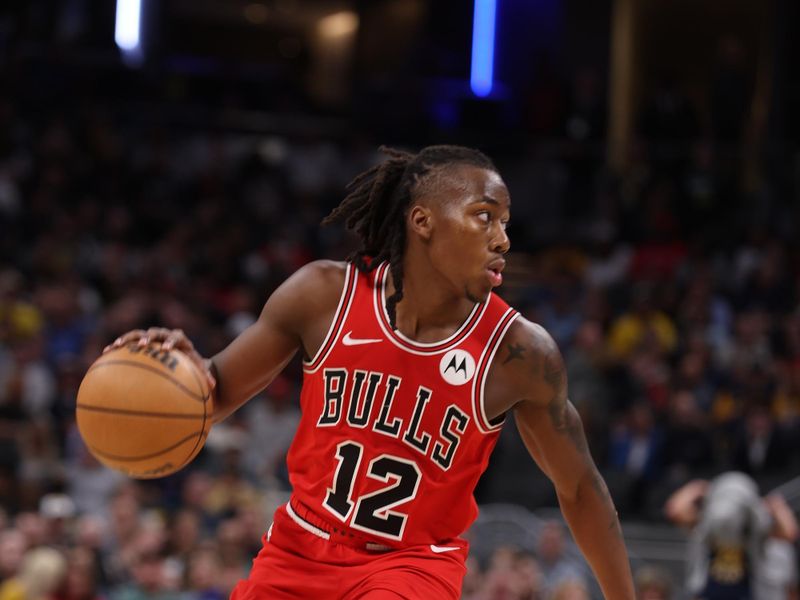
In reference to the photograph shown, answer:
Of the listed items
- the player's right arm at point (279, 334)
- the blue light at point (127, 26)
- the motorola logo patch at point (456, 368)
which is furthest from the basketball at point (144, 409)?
the blue light at point (127, 26)

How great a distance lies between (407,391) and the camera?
3461mm

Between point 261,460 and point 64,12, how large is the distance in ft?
25.7

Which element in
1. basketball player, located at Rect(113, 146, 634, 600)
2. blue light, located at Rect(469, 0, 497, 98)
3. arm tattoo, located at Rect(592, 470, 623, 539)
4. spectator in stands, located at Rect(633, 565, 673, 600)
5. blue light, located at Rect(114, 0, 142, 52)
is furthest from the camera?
blue light, located at Rect(469, 0, 497, 98)

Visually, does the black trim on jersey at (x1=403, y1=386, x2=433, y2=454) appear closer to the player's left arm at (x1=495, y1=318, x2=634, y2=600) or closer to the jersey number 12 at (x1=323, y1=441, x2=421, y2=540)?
the jersey number 12 at (x1=323, y1=441, x2=421, y2=540)

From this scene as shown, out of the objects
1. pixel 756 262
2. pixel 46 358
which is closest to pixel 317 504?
pixel 46 358

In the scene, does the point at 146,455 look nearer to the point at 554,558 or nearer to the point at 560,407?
the point at 560,407

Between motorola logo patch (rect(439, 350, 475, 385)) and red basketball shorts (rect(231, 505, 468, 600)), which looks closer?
red basketball shorts (rect(231, 505, 468, 600))

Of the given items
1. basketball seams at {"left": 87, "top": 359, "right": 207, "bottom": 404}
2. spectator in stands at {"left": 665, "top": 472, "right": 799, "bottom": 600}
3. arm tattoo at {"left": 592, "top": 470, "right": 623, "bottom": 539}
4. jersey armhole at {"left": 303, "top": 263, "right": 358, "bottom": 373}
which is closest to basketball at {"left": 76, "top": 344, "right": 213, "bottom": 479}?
basketball seams at {"left": 87, "top": 359, "right": 207, "bottom": 404}

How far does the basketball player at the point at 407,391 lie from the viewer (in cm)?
341

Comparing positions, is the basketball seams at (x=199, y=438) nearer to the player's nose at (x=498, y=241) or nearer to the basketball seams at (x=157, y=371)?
the basketball seams at (x=157, y=371)

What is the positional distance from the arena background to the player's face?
4.43 meters

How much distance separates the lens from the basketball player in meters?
3.41

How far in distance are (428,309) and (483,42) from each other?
13.9 metres

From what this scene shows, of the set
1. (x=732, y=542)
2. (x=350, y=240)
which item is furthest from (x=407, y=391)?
(x=350, y=240)
